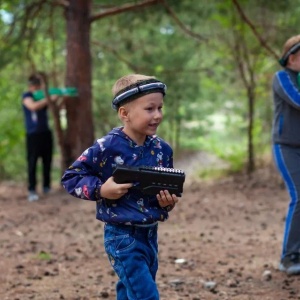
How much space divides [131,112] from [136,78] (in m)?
0.19

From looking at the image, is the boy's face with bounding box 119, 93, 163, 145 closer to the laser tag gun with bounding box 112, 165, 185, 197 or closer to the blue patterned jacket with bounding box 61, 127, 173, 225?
the blue patterned jacket with bounding box 61, 127, 173, 225

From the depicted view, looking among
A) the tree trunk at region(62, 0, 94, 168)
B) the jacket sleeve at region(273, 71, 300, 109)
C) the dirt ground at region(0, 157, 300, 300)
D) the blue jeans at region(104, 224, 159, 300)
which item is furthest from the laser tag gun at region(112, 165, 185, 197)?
the tree trunk at region(62, 0, 94, 168)

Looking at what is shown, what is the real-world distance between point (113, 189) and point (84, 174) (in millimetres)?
253

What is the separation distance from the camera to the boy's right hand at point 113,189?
3189mm

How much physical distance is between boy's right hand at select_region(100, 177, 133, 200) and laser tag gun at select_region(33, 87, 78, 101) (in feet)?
22.7

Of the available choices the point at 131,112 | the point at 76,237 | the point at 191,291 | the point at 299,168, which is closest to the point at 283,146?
the point at 299,168

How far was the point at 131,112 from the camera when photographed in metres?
3.35

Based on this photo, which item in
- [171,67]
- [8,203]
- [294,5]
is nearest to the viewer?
[8,203]

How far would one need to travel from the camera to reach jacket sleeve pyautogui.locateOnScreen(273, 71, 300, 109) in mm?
4926

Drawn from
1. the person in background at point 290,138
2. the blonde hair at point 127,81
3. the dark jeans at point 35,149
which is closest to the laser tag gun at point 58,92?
the dark jeans at point 35,149

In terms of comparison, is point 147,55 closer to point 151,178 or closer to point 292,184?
point 292,184

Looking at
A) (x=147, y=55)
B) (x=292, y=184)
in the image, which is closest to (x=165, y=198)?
(x=292, y=184)

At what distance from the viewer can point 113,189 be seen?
3191 mm

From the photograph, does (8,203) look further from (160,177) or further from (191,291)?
(160,177)
